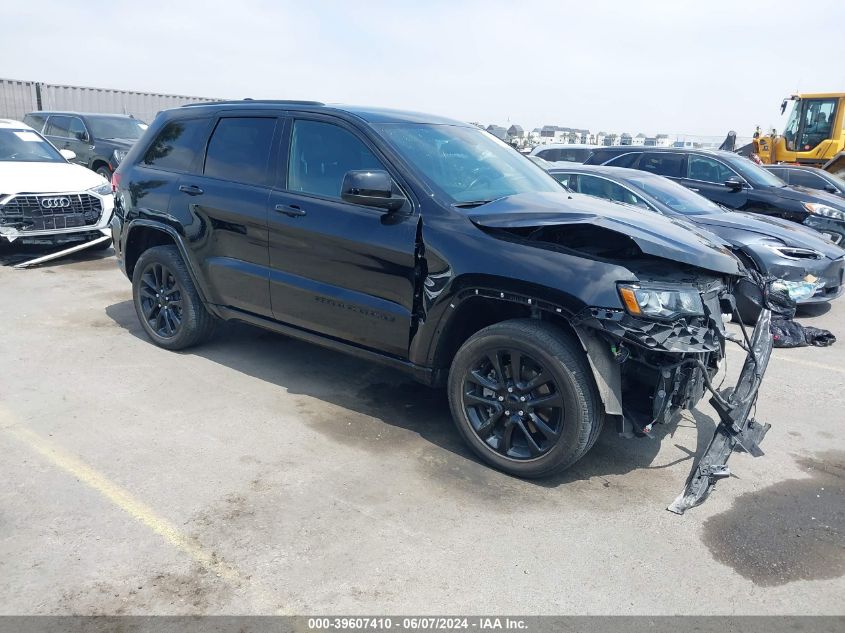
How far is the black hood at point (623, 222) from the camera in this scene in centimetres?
342

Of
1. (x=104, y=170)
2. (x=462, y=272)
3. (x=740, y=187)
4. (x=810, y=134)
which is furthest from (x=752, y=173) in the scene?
(x=104, y=170)

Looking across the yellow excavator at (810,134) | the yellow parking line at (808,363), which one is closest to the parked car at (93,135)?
the yellow parking line at (808,363)

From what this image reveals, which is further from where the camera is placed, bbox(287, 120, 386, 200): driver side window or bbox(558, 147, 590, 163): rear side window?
bbox(558, 147, 590, 163): rear side window

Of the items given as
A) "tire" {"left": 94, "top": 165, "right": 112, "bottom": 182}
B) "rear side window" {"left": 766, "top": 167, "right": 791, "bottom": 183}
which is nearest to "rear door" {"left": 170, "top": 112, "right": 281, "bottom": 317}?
"tire" {"left": 94, "top": 165, "right": 112, "bottom": 182}

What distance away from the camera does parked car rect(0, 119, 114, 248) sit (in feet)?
26.9

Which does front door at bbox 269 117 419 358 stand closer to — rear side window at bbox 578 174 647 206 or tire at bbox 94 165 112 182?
rear side window at bbox 578 174 647 206

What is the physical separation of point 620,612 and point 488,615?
524mm

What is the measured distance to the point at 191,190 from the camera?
4973 mm

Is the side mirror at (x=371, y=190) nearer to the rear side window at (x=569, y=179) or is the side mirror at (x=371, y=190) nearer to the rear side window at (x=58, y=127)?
the rear side window at (x=569, y=179)

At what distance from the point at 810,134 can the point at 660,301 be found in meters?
19.6

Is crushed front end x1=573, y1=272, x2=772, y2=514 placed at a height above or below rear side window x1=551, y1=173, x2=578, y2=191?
below

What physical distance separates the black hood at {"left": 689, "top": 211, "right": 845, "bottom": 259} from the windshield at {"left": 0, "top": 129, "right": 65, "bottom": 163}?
848cm

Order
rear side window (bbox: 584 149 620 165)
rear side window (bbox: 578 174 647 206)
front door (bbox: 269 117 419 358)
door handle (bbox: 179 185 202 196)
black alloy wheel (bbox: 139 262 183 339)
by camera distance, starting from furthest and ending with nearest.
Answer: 1. rear side window (bbox: 584 149 620 165)
2. rear side window (bbox: 578 174 647 206)
3. black alloy wheel (bbox: 139 262 183 339)
4. door handle (bbox: 179 185 202 196)
5. front door (bbox: 269 117 419 358)

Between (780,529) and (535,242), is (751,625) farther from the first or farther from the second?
(535,242)
